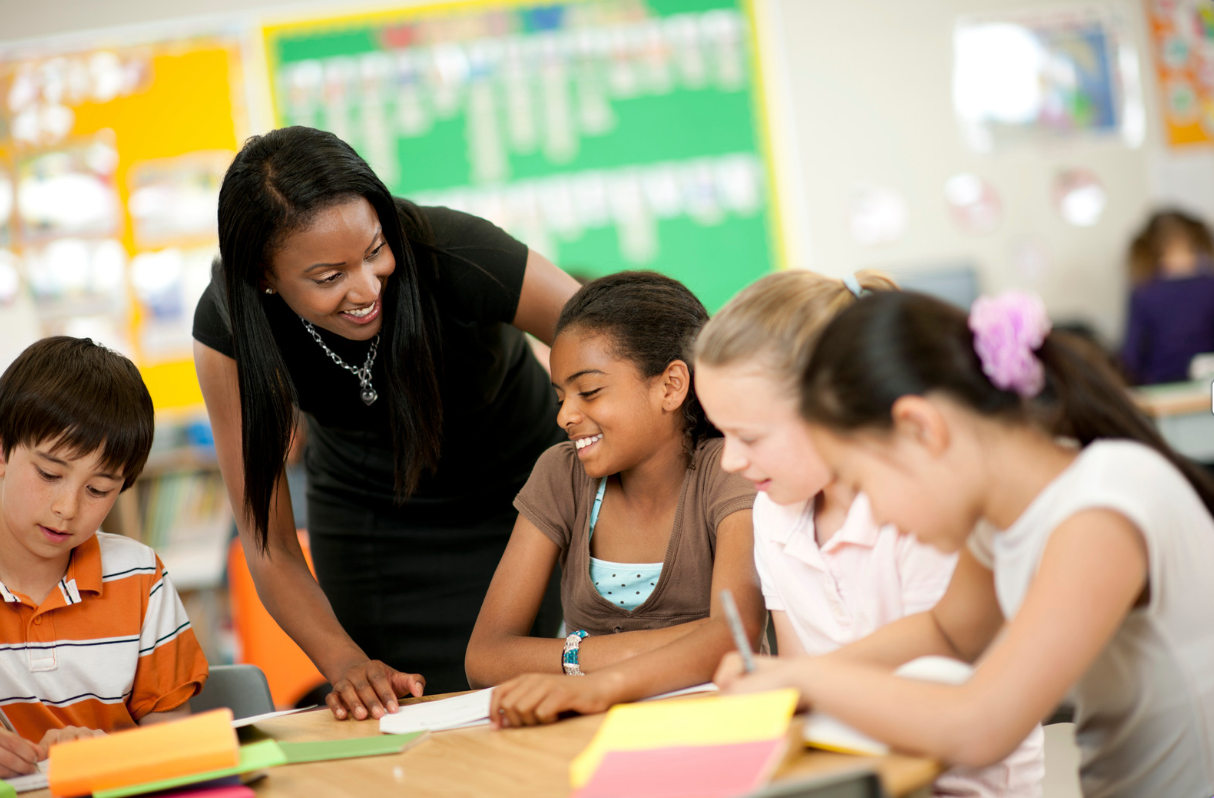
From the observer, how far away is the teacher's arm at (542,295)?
5.05ft

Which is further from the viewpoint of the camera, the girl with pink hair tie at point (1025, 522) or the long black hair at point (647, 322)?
the long black hair at point (647, 322)

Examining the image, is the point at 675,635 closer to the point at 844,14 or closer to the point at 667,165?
the point at 667,165

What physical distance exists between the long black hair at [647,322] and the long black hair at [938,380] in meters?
0.52

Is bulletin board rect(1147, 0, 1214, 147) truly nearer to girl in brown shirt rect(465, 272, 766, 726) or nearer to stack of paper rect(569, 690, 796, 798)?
girl in brown shirt rect(465, 272, 766, 726)

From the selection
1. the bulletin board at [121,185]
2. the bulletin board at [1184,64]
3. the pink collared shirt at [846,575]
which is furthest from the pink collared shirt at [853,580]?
the bulletin board at [1184,64]

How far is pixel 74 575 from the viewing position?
1330mm

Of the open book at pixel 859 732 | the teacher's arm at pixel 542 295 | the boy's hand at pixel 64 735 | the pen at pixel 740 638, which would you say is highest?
the teacher's arm at pixel 542 295

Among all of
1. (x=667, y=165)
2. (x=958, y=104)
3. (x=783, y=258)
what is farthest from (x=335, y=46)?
(x=958, y=104)

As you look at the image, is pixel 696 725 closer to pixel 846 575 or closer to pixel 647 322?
pixel 846 575

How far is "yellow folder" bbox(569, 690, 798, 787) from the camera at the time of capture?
778mm

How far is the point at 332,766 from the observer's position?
3.20ft

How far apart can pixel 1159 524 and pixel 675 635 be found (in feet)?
1.82

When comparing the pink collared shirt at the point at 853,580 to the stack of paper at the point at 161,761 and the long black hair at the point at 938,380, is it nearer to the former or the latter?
the long black hair at the point at 938,380

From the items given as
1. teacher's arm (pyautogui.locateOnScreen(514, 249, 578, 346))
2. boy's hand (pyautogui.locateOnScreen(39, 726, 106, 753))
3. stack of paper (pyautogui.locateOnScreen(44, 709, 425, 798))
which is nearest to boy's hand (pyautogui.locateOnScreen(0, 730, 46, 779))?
boy's hand (pyautogui.locateOnScreen(39, 726, 106, 753))
